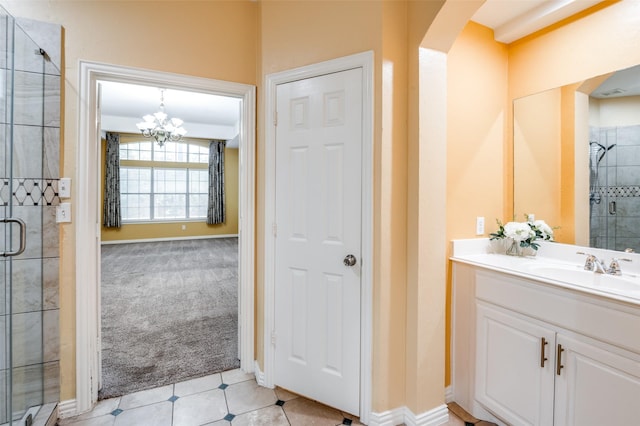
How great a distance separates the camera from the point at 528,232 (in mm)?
Answer: 2021

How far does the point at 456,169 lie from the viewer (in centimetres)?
210

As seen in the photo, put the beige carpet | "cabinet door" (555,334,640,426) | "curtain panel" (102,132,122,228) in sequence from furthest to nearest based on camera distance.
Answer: "curtain panel" (102,132,122,228) → the beige carpet → "cabinet door" (555,334,640,426)

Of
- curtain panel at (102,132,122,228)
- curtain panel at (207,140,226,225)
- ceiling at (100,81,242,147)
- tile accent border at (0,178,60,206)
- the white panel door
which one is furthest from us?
curtain panel at (207,140,226,225)

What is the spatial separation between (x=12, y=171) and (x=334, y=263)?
1862 mm

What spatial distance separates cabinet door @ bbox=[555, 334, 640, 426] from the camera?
4.02 feet

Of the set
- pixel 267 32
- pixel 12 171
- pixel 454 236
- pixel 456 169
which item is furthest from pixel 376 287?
pixel 12 171

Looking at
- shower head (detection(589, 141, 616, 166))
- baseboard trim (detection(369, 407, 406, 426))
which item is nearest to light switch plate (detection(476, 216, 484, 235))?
shower head (detection(589, 141, 616, 166))

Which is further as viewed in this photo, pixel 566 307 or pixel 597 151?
pixel 597 151

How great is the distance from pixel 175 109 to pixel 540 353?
7.07 metres

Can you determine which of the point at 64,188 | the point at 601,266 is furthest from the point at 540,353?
the point at 64,188

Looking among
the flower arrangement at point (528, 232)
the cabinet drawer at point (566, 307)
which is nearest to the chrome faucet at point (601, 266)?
the flower arrangement at point (528, 232)

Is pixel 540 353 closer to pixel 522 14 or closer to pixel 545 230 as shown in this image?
pixel 545 230

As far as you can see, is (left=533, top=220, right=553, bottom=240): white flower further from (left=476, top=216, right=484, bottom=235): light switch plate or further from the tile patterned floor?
the tile patterned floor

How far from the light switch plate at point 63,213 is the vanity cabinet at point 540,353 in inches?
96.1
